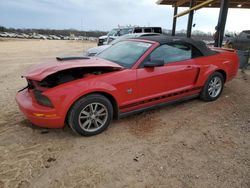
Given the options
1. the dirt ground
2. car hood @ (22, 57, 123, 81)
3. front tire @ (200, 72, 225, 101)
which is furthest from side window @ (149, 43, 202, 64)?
the dirt ground

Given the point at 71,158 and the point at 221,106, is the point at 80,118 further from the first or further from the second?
the point at 221,106

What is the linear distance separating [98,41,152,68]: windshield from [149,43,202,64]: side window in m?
0.22

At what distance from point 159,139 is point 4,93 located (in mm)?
4154

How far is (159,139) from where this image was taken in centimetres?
341

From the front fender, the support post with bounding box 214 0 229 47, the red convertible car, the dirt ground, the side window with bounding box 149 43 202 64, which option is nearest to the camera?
the dirt ground

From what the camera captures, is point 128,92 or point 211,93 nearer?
point 128,92

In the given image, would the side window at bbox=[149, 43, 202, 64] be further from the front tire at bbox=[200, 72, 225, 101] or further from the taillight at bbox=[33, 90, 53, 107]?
the taillight at bbox=[33, 90, 53, 107]

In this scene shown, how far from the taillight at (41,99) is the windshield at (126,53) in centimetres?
140

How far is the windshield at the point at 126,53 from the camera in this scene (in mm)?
3885


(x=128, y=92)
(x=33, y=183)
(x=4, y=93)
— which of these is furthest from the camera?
(x=4, y=93)

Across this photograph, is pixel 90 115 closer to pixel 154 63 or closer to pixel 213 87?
pixel 154 63

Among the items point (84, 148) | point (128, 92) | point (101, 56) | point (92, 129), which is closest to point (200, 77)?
point (128, 92)

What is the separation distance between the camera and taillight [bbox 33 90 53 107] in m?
3.12

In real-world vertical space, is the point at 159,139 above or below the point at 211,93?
below
